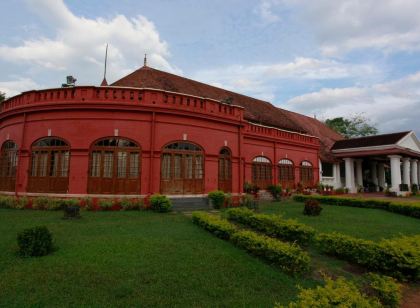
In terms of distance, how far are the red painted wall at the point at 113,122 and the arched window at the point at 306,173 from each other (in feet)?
36.0

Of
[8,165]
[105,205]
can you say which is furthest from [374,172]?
[8,165]

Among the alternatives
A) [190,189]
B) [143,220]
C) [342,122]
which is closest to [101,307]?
[143,220]

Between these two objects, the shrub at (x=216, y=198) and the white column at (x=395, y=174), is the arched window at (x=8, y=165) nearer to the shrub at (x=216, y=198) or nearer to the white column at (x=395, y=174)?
the shrub at (x=216, y=198)

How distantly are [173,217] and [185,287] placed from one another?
6.17m

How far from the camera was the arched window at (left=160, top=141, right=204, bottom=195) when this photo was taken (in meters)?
13.0

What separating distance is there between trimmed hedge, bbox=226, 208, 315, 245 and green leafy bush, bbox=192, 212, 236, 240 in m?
1.11

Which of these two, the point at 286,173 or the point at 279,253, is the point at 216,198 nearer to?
the point at 279,253

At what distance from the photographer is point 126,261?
5398 millimetres

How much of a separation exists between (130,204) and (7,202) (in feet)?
18.0

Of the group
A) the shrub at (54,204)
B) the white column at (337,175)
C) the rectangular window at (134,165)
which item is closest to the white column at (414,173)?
the white column at (337,175)

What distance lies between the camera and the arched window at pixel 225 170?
48.7 ft

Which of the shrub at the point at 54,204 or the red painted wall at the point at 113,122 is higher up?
the red painted wall at the point at 113,122

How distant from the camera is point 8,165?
46.9 feet

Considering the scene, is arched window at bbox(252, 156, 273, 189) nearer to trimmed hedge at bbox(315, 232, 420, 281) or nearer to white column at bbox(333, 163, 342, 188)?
white column at bbox(333, 163, 342, 188)
